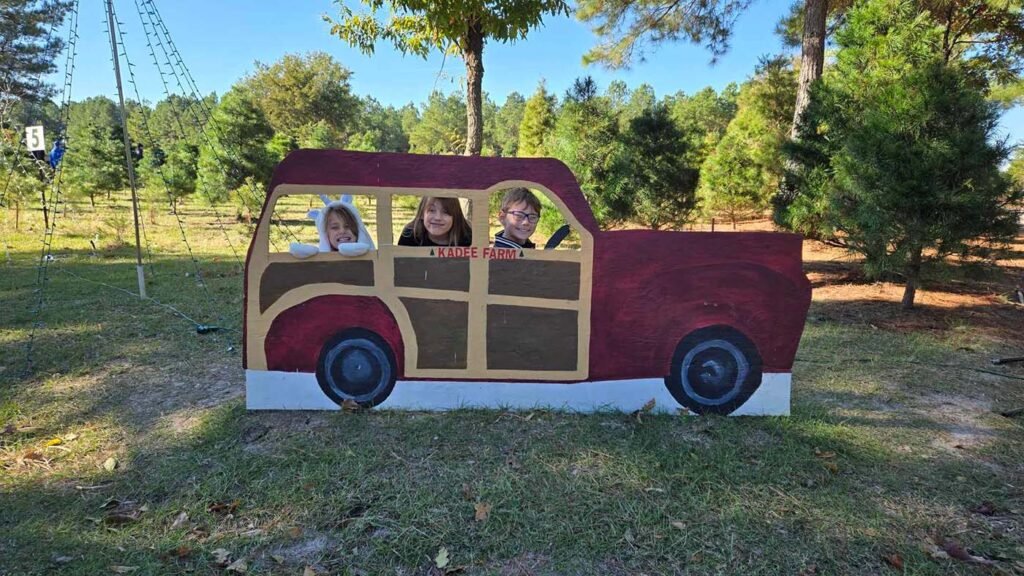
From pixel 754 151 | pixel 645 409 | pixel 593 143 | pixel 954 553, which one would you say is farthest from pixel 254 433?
pixel 754 151

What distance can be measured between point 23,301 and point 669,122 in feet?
31.6

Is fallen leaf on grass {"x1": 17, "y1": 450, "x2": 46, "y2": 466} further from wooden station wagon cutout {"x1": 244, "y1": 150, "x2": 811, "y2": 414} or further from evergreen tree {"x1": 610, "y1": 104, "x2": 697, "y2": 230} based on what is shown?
evergreen tree {"x1": 610, "y1": 104, "x2": 697, "y2": 230}

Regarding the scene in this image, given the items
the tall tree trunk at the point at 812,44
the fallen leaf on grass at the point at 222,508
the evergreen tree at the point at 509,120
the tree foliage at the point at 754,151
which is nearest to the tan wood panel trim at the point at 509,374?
the fallen leaf on grass at the point at 222,508

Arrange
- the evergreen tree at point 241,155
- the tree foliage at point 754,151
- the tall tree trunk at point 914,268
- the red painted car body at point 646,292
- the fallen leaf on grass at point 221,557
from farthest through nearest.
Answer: the evergreen tree at point 241,155
the tree foliage at point 754,151
the tall tree trunk at point 914,268
the red painted car body at point 646,292
the fallen leaf on grass at point 221,557

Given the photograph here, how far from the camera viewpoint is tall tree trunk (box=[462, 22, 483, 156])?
728cm

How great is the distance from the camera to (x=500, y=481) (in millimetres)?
2727

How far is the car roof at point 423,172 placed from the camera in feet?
10.5

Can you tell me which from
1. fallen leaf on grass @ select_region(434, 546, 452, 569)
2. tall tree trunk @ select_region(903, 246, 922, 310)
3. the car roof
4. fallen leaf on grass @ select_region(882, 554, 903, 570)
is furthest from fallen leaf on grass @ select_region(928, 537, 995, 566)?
tall tree trunk @ select_region(903, 246, 922, 310)

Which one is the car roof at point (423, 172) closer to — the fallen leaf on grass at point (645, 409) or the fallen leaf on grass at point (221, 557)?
the fallen leaf on grass at point (645, 409)

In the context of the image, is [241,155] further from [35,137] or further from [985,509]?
[985,509]

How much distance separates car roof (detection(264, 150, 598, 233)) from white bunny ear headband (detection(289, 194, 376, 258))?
19 centimetres

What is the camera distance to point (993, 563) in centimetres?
221

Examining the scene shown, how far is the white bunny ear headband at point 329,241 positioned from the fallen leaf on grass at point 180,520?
1.45m

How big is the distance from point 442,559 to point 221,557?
2.96 ft
